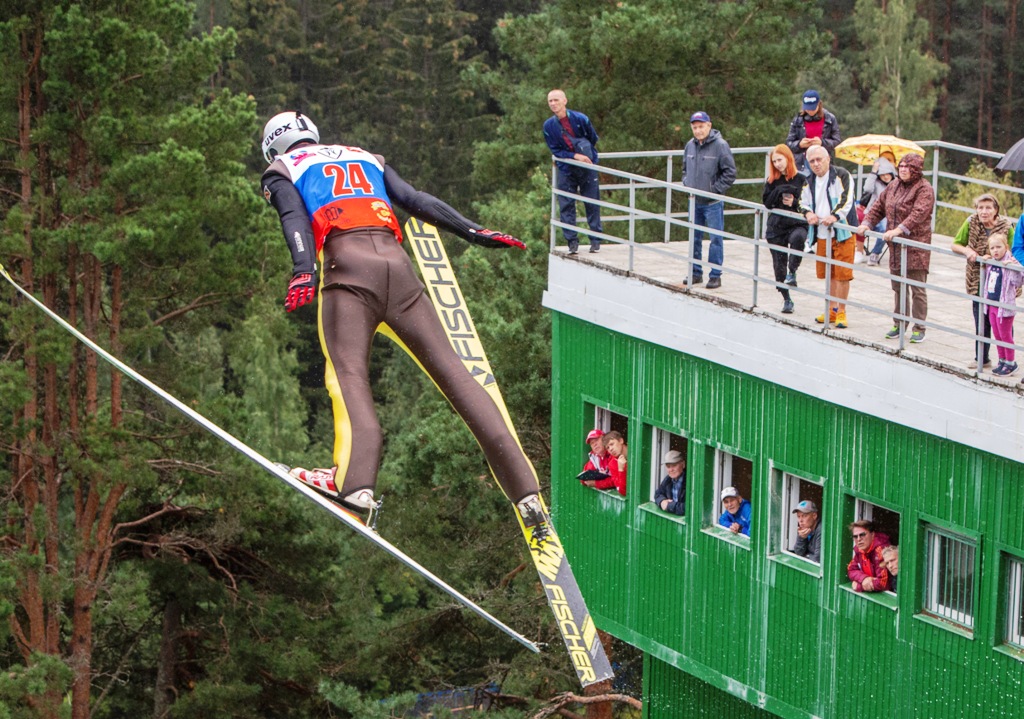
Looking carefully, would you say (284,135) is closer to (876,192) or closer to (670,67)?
(876,192)

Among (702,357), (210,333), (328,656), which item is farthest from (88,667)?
(210,333)

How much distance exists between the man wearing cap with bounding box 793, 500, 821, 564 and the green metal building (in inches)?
4.9

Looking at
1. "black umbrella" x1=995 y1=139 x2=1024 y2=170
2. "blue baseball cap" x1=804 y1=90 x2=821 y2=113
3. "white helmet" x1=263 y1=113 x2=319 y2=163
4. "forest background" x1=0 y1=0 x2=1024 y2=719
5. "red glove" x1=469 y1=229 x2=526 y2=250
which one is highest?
"white helmet" x1=263 y1=113 x2=319 y2=163

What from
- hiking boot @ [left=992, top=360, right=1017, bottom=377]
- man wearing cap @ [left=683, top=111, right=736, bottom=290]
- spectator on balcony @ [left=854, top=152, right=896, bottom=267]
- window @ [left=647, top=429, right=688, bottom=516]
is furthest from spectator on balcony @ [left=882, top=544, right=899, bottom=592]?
man wearing cap @ [left=683, top=111, right=736, bottom=290]

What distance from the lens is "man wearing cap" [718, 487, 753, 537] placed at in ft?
56.7

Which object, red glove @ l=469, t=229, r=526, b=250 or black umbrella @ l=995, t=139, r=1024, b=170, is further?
black umbrella @ l=995, t=139, r=1024, b=170

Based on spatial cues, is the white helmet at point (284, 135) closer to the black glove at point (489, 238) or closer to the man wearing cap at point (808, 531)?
the black glove at point (489, 238)

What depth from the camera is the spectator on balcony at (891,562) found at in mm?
15812

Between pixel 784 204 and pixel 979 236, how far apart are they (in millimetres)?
2612

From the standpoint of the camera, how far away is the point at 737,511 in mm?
17422

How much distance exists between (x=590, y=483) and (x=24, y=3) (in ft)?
46.3

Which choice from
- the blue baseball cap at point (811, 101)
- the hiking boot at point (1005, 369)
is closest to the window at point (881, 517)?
the hiking boot at point (1005, 369)

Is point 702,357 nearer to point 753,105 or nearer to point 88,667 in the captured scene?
point 88,667

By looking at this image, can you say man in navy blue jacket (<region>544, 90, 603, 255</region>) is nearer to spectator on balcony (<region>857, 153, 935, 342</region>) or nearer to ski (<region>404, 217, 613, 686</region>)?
spectator on balcony (<region>857, 153, 935, 342</region>)
